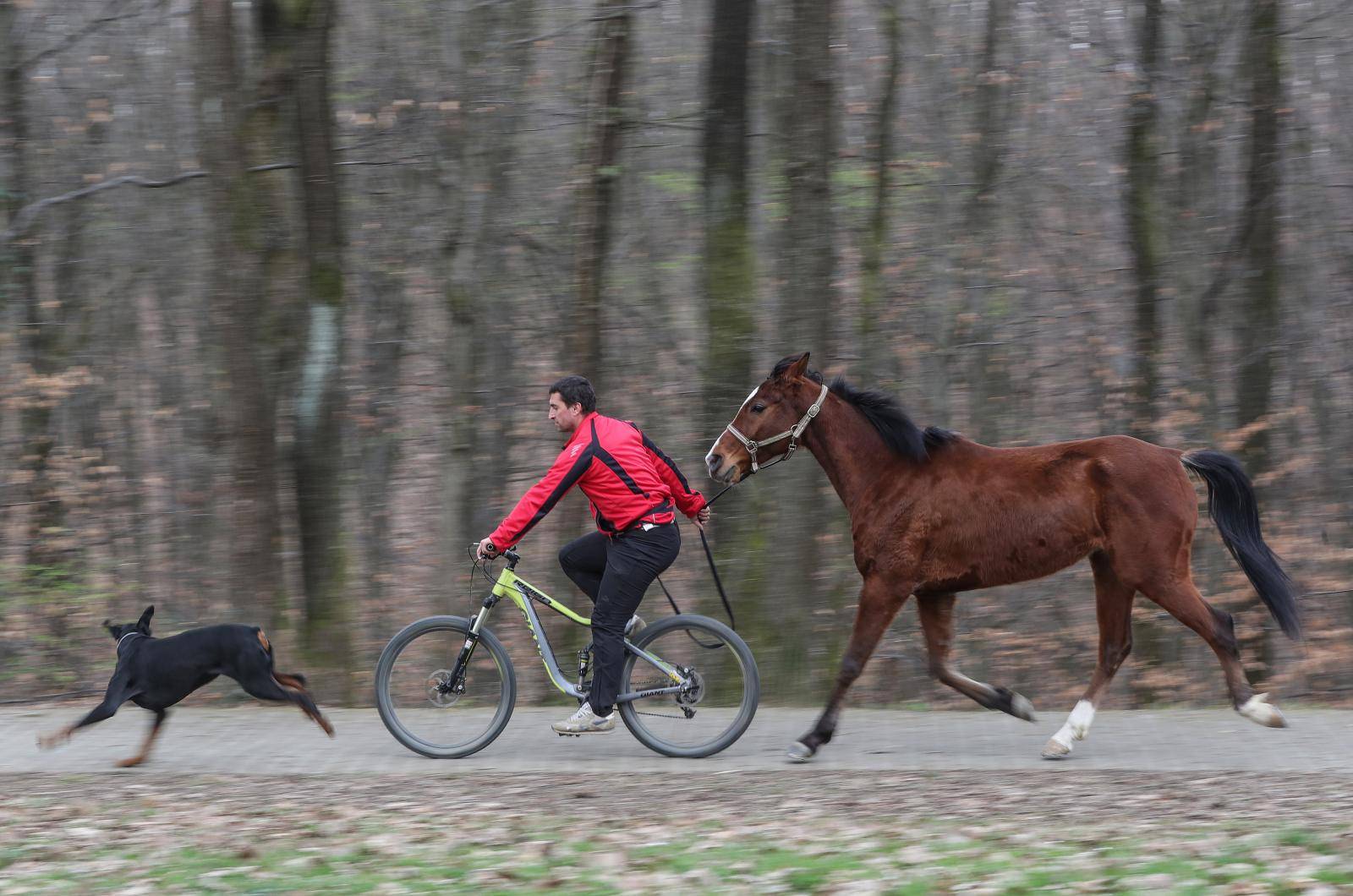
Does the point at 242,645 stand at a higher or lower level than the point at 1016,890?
higher

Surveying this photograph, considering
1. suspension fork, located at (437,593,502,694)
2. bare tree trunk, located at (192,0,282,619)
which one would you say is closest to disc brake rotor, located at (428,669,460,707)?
suspension fork, located at (437,593,502,694)

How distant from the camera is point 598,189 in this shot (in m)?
10.7

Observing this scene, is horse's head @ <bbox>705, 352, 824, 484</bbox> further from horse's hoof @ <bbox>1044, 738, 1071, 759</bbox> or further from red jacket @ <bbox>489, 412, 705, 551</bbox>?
horse's hoof @ <bbox>1044, 738, 1071, 759</bbox>

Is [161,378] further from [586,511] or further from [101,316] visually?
[586,511]

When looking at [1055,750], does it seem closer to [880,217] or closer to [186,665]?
[186,665]

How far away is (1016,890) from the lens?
205 inches

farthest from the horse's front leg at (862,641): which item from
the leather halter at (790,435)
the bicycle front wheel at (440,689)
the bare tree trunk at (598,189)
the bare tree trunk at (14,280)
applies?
the bare tree trunk at (14,280)

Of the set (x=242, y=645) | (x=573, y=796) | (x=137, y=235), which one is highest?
(x=137, y=235)

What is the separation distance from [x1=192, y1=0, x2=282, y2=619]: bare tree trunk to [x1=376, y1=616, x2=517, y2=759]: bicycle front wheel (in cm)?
232

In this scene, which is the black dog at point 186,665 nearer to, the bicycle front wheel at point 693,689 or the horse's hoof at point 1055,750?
the bicycle front wheel at point 693,689

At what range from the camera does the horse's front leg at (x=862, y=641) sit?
7863 millimetres

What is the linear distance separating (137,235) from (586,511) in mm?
5539

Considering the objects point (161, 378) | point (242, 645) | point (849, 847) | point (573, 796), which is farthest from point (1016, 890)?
point (161, 378)

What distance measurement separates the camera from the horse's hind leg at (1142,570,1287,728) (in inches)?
301
